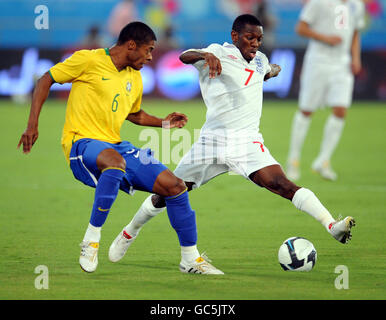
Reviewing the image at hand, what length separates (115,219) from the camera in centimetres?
838

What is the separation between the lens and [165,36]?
23.8 metres

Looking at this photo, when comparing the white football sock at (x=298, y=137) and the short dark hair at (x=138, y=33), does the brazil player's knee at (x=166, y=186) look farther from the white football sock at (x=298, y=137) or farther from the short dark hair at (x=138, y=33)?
the white football sock at (x=298, y=137)

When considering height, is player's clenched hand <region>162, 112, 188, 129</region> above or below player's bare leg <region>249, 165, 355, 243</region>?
above

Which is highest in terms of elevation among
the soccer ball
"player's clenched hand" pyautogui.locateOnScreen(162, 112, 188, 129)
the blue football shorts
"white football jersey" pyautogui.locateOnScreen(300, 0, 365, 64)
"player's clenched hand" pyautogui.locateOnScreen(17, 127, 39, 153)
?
"white football jersey" pyautogui.locateOnScreen(300, 0, 365, 64)

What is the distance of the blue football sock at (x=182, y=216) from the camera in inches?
236

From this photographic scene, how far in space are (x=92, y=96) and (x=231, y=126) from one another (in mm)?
1181

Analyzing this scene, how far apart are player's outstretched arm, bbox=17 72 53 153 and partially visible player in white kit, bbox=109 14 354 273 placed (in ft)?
3.64

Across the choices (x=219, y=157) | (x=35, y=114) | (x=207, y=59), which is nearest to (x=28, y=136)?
(x=35, y=114)

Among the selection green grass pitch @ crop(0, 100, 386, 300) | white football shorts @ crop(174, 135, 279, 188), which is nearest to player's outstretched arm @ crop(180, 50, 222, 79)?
white football shorts @ crop(174, 135, 279, 188)

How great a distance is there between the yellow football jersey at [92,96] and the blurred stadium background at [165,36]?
1480cm

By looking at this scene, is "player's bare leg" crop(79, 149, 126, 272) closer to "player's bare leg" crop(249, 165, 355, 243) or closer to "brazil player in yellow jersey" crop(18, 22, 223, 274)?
"brazil player in yellow jersey" crop(18, 22, 223, 274)

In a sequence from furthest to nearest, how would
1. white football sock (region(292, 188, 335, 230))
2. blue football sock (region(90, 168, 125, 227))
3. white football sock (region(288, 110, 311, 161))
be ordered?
white football sock (region(288, 110, 311, 161)) < white football sock (region(292, 188, 335, 230)) < blue football sock (region(90, 168, 125, 227))

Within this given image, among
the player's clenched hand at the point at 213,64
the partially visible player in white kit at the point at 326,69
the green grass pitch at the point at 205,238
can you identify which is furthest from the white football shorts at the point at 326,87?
the player's clenched hand at the point at 213,64

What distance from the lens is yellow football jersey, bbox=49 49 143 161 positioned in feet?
19.9
